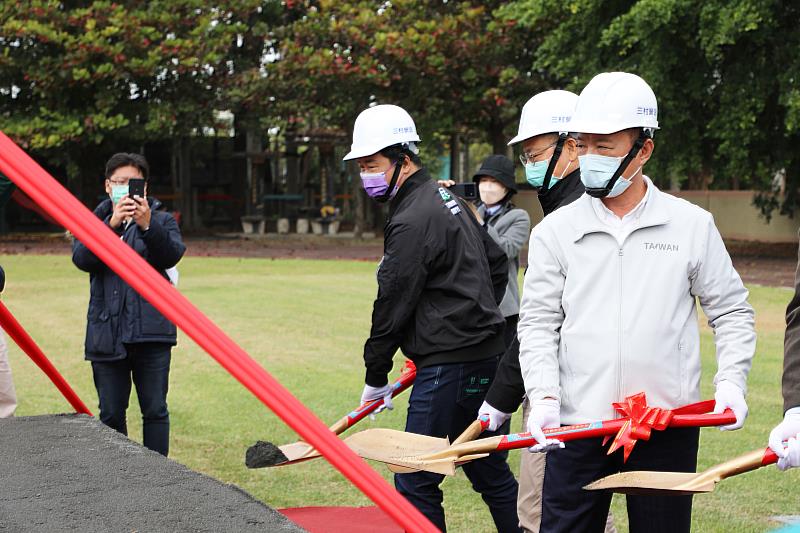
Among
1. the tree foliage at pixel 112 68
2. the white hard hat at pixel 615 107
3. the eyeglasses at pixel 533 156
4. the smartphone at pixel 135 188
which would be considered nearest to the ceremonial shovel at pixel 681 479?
the white hard hat at pixel 615 107

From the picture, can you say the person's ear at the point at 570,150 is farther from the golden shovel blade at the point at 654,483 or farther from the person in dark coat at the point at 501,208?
the person in dark coat at the point at 501,208

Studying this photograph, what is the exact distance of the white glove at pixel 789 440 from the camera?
2.84 metres

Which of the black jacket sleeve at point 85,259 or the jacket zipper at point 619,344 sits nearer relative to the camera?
the jacket zipper at point 619,344

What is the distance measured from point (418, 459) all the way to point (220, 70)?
25405 mm

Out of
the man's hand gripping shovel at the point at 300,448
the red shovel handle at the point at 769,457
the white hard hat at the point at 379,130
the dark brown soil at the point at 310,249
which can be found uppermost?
the white hard hat at the point at 379,130

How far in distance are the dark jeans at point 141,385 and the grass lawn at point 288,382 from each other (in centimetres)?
67

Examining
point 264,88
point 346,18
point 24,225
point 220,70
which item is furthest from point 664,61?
point 24,225

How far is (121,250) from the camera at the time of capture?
259 centimetres

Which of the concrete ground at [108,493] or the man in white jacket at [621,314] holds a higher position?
the man in white jacket at [621,314]

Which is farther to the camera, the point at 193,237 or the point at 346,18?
the point at 193,237

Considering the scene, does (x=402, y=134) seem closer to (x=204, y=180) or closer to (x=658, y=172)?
(x=658, y=172)

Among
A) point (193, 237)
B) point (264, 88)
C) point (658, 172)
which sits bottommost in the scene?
point (193, 237)

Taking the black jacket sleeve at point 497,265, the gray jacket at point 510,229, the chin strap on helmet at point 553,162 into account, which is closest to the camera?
the chin strap on helmet at point 553,162

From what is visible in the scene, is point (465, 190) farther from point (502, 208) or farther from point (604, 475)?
point (604, 475)
